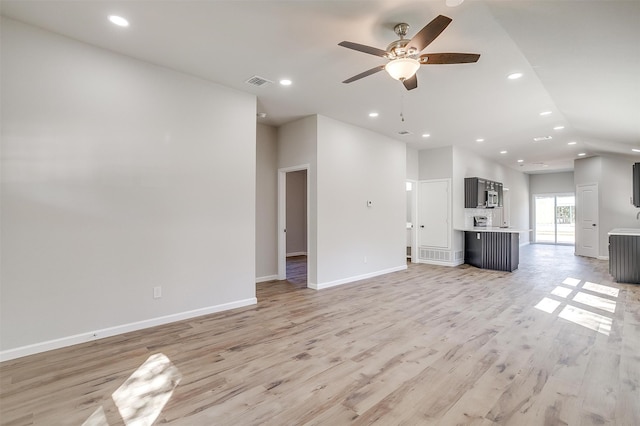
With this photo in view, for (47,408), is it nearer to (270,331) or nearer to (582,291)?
(270,331)

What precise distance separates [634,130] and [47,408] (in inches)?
342

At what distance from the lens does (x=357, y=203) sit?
6047mm

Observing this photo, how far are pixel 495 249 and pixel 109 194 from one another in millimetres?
7610

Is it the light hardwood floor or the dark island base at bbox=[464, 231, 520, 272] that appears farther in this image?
the dark island base at bbox=[464, 231, 520, 272]

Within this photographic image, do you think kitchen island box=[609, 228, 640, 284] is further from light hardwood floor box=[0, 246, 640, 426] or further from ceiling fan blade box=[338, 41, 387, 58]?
ceiling fan blade box=[338, 41, 387, 58]

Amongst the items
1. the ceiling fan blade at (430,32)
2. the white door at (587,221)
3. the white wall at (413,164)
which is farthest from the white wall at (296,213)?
the white door at (587,221)

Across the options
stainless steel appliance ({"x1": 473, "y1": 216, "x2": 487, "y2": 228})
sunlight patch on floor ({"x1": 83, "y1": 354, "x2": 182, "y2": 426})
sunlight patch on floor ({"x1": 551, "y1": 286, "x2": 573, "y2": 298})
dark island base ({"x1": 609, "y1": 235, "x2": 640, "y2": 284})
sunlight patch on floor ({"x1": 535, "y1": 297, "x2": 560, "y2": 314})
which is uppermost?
stainless steel appliance ({"x1": 473, "y1": 216, "x2": 487, "y2": 228})

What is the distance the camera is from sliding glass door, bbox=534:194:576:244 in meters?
12.5

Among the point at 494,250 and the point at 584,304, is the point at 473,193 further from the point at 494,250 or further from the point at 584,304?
the point at 584,304

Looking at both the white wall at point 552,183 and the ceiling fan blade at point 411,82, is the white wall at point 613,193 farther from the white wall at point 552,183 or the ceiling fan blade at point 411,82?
the ceiling fan blade at point 411,82

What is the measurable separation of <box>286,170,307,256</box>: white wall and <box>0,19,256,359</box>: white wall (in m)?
5.03

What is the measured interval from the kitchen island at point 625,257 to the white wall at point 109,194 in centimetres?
717

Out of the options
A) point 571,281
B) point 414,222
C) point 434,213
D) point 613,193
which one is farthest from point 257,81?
point 613,193

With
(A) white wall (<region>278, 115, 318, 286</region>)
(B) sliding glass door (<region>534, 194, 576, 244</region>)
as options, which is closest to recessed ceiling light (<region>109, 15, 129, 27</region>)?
(A) white wall (<region>278, 115, 318, 286</region>)
